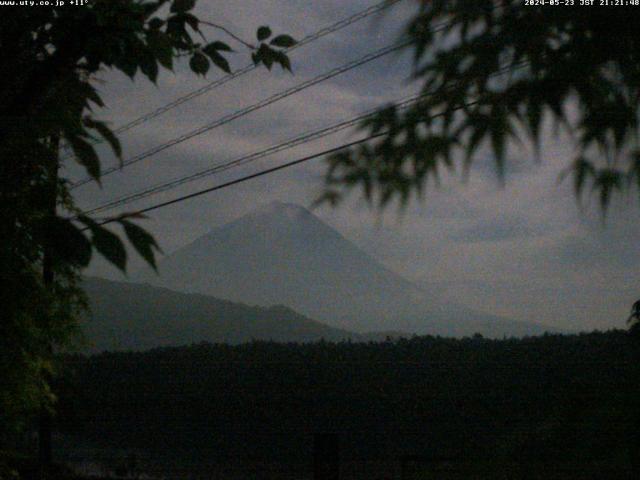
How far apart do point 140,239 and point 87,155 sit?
0.45m

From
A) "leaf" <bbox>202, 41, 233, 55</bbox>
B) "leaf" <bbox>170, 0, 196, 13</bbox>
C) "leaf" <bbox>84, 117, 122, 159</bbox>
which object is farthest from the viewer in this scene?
"leaf" <bbox>202, 41, 233, 55</bbox>

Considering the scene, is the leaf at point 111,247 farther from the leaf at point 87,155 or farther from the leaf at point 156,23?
the leaf at point 156,23

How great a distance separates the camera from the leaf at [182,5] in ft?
10.2

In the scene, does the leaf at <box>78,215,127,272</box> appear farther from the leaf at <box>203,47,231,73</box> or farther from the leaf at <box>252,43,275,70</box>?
the leaf at <box>252,43,275,70</box>

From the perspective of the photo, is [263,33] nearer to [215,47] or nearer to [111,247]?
[215,47]

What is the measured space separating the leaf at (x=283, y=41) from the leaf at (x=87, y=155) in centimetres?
158

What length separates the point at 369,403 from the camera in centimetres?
1534

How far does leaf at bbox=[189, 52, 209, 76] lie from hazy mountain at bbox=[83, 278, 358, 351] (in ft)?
163

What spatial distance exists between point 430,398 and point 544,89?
41.3 ft

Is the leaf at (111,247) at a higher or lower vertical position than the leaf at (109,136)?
lower

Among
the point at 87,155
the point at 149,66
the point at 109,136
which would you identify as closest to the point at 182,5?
the point at 149,66

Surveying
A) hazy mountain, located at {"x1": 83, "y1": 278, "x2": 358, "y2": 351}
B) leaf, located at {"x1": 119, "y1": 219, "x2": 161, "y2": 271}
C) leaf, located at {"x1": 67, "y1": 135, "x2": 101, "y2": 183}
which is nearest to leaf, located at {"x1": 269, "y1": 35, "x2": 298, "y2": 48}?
leaf, located at {"x1": 67, "y1": 135, "x2": 101, "y2": 183}

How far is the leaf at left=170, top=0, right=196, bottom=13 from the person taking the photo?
3098 millimetres

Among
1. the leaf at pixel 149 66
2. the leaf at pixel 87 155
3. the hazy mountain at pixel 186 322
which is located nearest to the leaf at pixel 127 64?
the leaf at pixel 149 66
